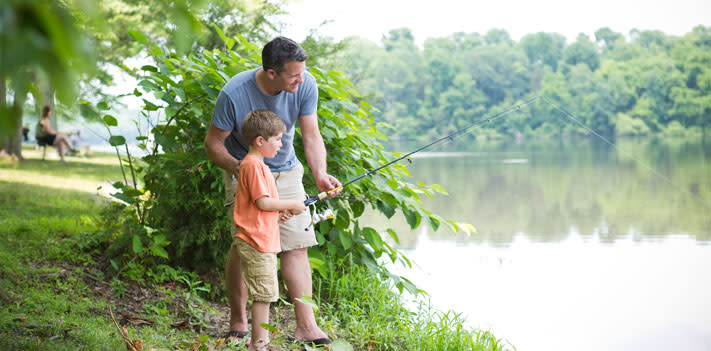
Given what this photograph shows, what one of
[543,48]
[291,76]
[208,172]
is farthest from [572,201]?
[543,48]

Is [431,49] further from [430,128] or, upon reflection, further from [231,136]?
[231,136]

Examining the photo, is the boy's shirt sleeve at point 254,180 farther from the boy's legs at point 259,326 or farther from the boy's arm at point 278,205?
the boy's legs at point 259,326

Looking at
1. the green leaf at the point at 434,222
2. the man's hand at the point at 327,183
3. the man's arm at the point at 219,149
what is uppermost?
the man's arm at the point at 219,149

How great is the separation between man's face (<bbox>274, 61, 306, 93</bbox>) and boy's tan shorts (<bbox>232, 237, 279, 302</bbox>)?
73cm

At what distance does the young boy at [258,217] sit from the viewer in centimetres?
285

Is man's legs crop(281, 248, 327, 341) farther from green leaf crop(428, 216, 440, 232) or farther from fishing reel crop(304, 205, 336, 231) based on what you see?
green leaf crop(428, 216, 440, 232)

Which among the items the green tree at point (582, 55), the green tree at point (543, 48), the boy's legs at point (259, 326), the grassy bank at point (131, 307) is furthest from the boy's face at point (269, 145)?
the green tree at point (543, 48)

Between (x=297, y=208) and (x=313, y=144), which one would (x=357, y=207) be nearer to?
(x=313, y=144)

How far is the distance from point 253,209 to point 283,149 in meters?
0.41

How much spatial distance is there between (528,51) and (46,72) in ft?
226

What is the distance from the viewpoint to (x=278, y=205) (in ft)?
9.38

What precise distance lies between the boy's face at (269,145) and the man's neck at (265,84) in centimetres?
27

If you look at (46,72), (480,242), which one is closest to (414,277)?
(480,242)

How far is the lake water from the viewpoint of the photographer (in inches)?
218
